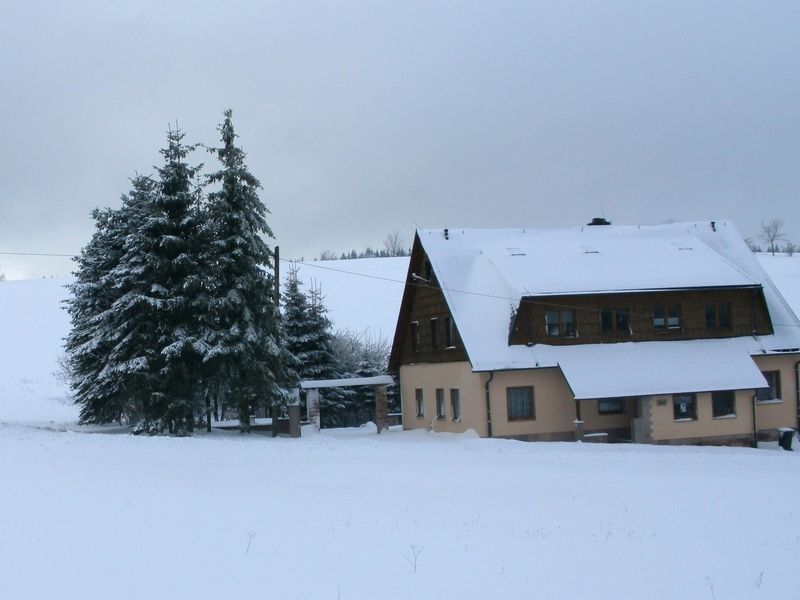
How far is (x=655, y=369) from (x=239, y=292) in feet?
55.5

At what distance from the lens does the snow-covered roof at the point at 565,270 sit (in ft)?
105

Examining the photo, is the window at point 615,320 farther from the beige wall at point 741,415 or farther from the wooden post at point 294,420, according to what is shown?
the wooden post at point 294,420

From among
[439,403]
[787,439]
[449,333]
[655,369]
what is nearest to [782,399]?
[787,439]

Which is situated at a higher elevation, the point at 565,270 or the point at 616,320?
the point at 565,270

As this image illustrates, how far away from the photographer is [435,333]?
36000 millimetres

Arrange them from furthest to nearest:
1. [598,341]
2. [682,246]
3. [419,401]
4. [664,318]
Result: 1. [419,401]
2. [682,246]
3. [664,318]
4. [598,341]

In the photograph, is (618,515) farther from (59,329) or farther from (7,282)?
(7,282)

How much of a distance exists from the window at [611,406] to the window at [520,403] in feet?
9.68

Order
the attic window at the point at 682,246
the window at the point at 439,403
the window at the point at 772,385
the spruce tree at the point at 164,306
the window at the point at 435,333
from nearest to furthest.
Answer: the spruce tree at the point at 164,306
the window at the point at 772,385
the window at the point at 439,403
the window at the point at 435,333
the attic window at the point at 682,246

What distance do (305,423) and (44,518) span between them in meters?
29.8

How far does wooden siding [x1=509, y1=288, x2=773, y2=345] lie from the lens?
32125mm

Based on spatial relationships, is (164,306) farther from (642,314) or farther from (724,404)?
(724,404)

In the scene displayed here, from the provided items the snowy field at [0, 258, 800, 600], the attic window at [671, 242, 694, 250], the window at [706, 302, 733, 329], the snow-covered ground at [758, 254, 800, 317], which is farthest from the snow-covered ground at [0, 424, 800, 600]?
the snow-covered ground at [758, 254, 800, 317]

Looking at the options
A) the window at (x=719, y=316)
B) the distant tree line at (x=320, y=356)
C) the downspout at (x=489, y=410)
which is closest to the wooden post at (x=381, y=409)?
the distant tree line at (x=320, y=356)
